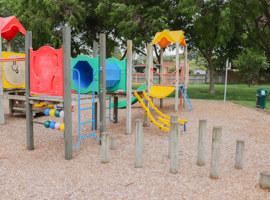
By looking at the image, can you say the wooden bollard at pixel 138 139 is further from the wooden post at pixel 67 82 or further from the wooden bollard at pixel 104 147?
the wooden post at pixel 67 82

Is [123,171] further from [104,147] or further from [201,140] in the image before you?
[201,140]

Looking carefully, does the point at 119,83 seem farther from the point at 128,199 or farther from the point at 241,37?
the point at 241,37

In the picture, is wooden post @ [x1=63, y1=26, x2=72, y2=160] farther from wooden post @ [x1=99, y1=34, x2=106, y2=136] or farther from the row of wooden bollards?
the row of wooden bollards

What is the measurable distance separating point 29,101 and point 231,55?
1596 cm

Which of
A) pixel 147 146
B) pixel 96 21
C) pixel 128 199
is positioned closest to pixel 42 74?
pixel 147 146

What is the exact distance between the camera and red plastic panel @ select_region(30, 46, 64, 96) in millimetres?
4129

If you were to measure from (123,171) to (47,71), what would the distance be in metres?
2.33

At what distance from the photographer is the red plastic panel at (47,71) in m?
4.13

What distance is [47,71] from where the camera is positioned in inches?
169

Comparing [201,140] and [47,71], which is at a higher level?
[47,71]

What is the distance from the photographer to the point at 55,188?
119 inches

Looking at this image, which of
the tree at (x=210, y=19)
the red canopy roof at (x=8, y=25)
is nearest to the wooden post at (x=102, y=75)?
the red canopy roof at (x=8, y=25)

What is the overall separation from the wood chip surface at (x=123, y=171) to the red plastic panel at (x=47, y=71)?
1254 mm

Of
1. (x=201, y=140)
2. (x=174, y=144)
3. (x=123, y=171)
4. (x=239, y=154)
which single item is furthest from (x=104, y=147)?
(x=239, y=154)
